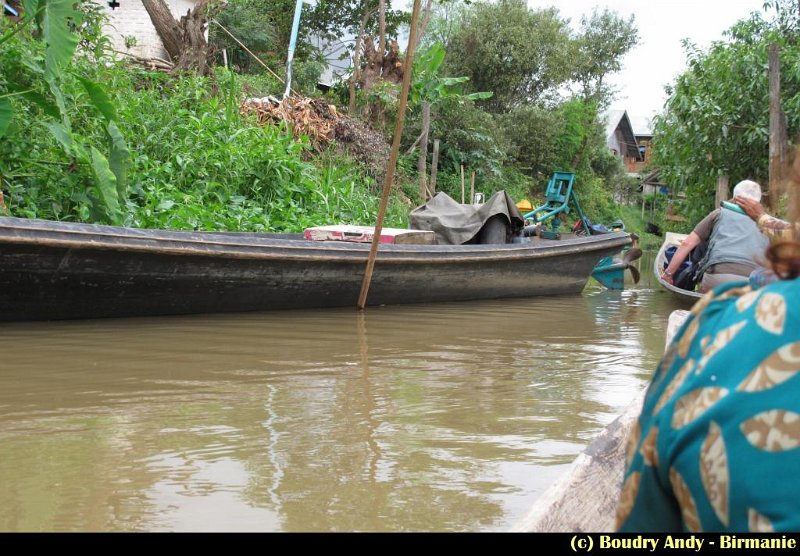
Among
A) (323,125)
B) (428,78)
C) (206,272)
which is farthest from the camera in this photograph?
(428,78)

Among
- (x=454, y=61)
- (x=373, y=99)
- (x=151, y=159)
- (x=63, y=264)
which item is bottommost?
(x=63, y=264)

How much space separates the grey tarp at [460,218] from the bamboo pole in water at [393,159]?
173 cm

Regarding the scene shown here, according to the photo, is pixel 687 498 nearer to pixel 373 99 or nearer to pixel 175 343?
pixel 175 343

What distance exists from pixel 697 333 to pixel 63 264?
5.39m

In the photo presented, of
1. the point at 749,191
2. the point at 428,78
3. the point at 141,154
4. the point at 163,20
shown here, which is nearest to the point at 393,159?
the point at 749,191

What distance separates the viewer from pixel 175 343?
5484 mm

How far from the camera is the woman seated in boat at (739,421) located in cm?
82

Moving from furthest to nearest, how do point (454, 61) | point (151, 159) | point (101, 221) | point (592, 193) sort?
1. point (592, 193)
2. point (454, 61)
3. point (151, 159)
4. point (101, 221)

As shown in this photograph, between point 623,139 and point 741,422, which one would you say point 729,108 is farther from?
point 623,139

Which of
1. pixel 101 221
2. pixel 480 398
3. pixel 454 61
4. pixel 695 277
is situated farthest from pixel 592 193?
pixel 480 398

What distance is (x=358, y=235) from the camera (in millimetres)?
7922

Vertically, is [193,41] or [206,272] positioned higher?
[193,41]

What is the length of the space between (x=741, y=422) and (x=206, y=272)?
5886 mm

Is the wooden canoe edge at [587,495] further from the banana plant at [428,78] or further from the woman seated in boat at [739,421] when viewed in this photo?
the banana plant at [428,78]
